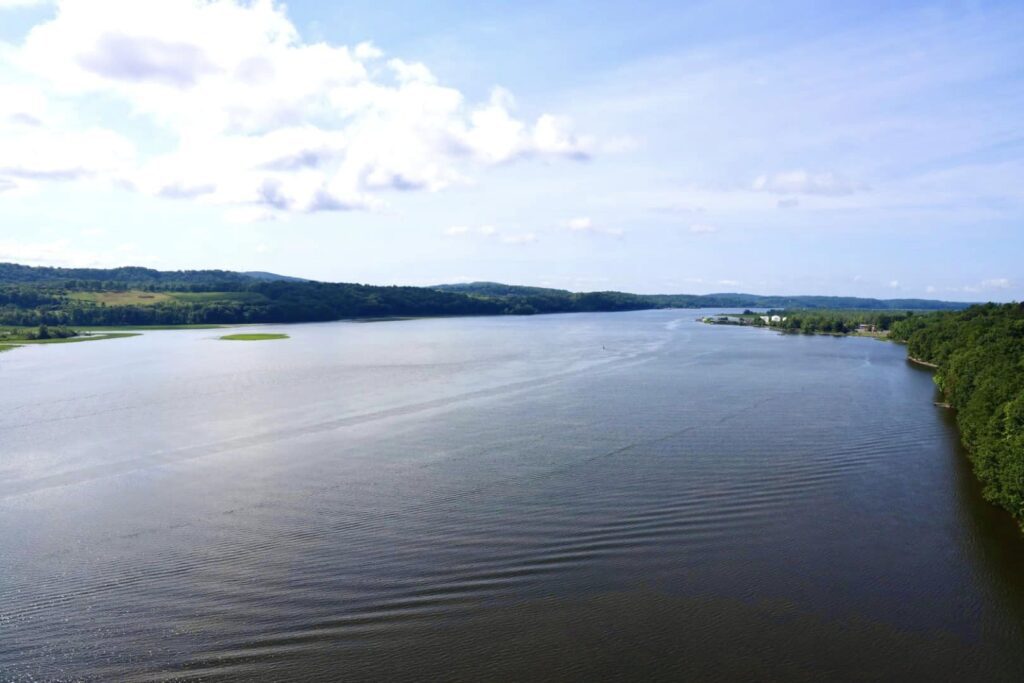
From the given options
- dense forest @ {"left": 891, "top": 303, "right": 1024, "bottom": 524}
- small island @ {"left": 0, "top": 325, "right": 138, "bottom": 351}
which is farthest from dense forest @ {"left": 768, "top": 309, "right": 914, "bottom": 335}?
small island @ {"left": 0, "top": 325, "right": 138, "bottom": 351}

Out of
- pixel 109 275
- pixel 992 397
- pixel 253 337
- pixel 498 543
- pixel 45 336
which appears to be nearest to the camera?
pixel 498 543

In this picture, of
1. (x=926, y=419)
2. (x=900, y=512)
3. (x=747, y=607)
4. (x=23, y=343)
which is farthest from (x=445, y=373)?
(x=23, y=343)

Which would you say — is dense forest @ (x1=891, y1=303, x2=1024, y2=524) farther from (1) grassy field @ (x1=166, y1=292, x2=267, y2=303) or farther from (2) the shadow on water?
(1) grassy field @ (x1=166, y1=292, x2=267, y2=303)

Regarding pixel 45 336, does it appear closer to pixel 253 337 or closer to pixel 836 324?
pixel 253 337

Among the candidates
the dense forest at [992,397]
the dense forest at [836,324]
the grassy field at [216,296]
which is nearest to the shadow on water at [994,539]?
the dense forest at [992,397]

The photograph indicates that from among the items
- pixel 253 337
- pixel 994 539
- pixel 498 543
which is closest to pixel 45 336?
pixel 253 337

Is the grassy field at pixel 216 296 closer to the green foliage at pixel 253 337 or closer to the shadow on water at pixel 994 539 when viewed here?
the green foliage at pixel 253 337

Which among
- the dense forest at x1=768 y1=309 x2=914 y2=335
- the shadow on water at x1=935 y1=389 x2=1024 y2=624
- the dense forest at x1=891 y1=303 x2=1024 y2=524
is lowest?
the shadow on water at x1=935 y1=389 x2=1024 y2=624
